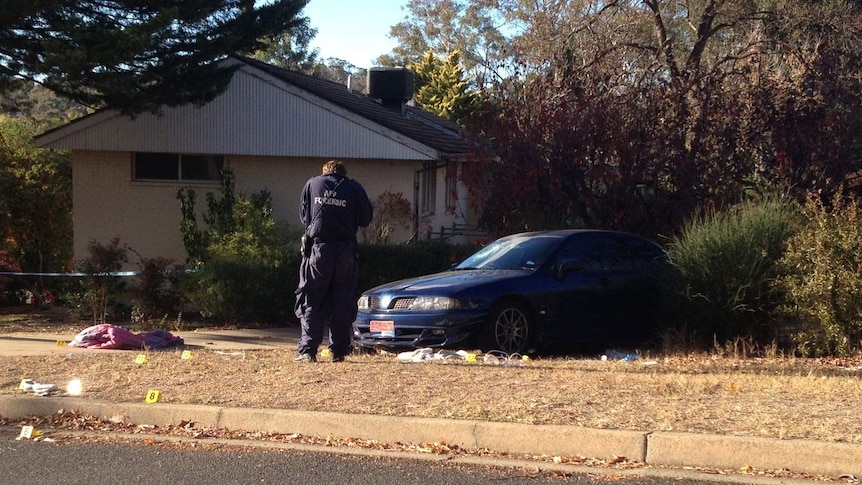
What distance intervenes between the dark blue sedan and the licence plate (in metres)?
0.01

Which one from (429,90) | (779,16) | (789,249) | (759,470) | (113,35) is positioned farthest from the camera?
(429,90)

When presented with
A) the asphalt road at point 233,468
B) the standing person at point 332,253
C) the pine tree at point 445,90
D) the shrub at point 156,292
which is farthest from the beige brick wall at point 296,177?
the pine tree at point 445,90

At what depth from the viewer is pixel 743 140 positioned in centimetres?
1352

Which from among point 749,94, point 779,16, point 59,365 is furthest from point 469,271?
point 779,16

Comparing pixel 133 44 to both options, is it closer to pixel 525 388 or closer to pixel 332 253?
pixel 332 253

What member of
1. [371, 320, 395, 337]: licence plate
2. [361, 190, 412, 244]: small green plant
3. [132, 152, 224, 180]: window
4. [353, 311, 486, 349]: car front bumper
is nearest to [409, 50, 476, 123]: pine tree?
[132, 152, 224, 180]: window

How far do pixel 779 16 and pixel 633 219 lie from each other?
1132 cm

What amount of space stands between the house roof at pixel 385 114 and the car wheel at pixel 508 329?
5831 millimetres

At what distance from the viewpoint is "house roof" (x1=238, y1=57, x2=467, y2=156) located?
17672mm

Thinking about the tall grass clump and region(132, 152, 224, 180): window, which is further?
region(132, 152, 224, 180): window

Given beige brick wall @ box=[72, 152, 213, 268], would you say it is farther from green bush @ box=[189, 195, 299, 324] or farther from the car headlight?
the car headlight

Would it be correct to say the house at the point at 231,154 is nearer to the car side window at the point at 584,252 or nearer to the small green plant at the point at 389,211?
the small green plant at the point at 389,211

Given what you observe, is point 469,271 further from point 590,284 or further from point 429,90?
point 429,90

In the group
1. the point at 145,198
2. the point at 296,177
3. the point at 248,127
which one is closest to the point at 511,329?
the point at 296,177
